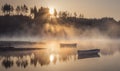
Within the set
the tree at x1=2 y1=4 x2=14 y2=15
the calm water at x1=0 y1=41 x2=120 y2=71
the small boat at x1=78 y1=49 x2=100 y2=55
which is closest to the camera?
the tree at x1=2 y1=4 x2=14 y2=15

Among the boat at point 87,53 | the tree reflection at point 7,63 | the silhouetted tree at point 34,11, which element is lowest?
the tree reflection at point 7,63

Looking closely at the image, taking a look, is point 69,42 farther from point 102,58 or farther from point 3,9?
point 3,9

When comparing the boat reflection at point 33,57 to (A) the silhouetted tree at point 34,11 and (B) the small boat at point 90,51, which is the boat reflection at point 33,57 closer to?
(B) the small boat at point 90,51

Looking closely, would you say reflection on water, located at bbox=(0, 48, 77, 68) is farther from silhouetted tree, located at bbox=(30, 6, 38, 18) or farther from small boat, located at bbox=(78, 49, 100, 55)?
silhouetted tree, located at bbox=(30, 6, 38, 18)

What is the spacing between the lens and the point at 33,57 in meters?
5.52

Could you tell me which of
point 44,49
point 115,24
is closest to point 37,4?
point 44,49

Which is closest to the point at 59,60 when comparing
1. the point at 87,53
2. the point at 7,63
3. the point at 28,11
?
the point at 87,53

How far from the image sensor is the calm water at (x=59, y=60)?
5305mm

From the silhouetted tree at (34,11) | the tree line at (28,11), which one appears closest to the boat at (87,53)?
the tree line at (28,11)

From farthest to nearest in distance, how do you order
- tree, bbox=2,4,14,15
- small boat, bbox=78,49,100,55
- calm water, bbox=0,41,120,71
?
1. small boat, bbox=78,49,100,55
2. calm water, bbox=0,41,120,71
3. tree, bbox=2,4,14,15

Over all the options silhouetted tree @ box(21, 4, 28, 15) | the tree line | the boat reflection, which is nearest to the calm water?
the boat reflection

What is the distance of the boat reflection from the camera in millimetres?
5332

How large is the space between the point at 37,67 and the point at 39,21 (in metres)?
0.81

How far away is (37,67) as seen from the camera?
5289mm
